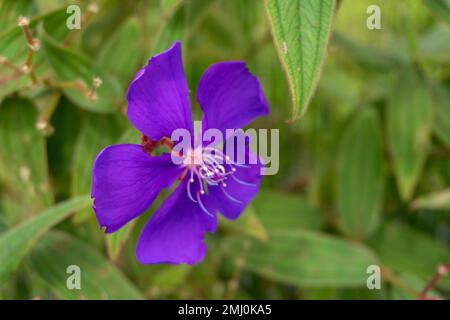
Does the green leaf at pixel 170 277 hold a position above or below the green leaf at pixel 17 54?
below

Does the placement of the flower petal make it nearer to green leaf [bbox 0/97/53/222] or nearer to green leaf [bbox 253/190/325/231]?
Result: green leaf [bbox 0/97/53/222]

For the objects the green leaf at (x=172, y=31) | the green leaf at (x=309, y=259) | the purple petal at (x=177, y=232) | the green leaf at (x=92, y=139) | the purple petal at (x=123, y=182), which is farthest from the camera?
the green leaf at (x=309, y=259)

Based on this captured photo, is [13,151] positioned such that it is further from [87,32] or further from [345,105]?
[345,105]

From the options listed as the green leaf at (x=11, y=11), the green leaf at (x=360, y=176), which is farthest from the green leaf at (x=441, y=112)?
the green leaf at (x=11, y=11)

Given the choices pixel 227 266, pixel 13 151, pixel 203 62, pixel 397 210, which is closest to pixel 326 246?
pixel 227 266

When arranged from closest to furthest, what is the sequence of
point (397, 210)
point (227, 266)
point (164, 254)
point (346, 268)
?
point (164, 254), point (346, 268), point (227, 266), point (397, 210)

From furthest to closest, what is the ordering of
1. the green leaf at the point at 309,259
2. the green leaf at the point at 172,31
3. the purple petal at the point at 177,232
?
1. the green leaf at the point at 309,259
2. the green leaf at the point at 172,31
3. the purple petal at the point at 177,232

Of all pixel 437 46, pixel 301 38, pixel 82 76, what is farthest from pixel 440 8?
pixel 82 76

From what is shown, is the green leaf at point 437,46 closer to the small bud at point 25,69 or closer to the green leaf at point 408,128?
the green leaf at point 408,128
